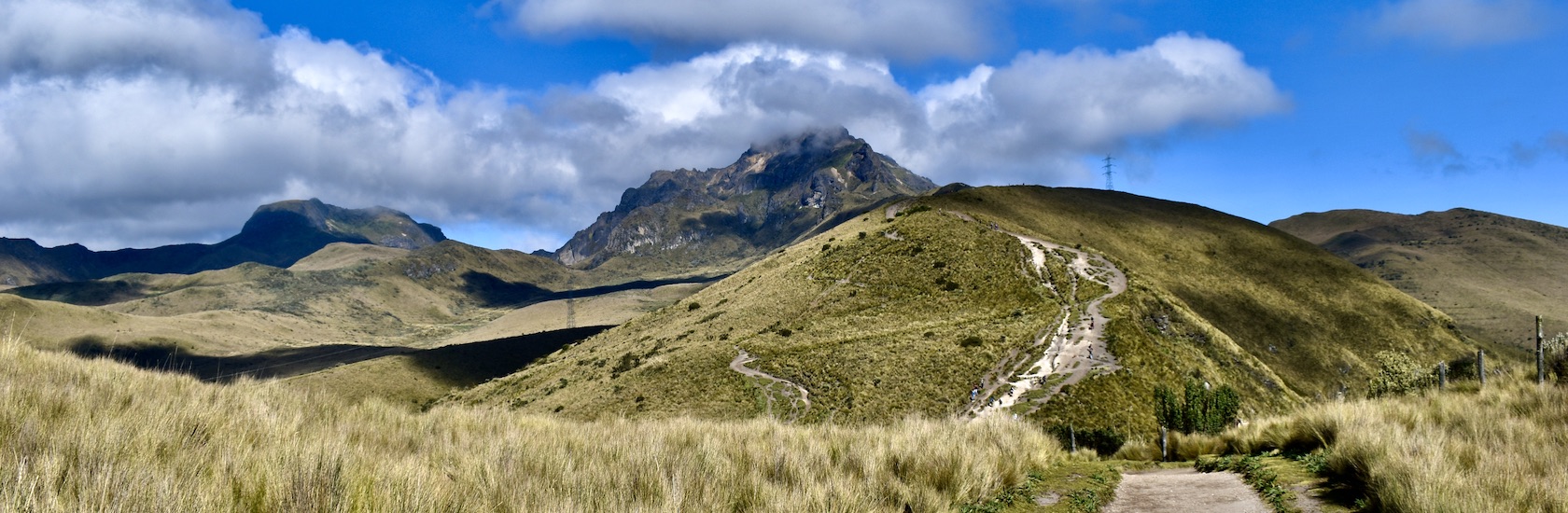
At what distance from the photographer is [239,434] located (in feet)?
23.0

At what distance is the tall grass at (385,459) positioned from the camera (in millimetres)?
4852

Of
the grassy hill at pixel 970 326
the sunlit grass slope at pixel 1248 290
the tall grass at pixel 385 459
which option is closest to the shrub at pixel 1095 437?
the grassy hill at pixel 970 326

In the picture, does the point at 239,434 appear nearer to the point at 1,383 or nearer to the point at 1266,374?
the point at 1,383

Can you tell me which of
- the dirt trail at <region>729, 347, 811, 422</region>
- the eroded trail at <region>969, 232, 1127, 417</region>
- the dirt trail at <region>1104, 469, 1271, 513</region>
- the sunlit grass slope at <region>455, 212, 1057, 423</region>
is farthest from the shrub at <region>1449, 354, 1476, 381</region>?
the dirt trail at <region>729, 347, 811, 422</region>

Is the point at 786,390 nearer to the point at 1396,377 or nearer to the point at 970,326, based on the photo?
the point at 970,326

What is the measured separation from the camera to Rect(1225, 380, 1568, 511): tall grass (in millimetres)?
6609

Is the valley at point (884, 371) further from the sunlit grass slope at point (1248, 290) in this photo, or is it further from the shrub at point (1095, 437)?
the sunlit grass slope at point (1248, 290)

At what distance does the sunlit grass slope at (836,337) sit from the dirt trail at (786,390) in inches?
19.0

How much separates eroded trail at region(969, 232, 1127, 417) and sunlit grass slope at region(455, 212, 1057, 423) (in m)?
1.35

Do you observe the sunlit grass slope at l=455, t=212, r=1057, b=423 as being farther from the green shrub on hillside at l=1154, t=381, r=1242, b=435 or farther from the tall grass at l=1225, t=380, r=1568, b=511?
the tall grass at l=1225, t=380, r=1568, b=511

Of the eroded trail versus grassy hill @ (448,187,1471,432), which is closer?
the eroded trail

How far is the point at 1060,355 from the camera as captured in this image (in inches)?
1852

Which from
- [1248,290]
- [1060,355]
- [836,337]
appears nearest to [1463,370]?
[1060,355]

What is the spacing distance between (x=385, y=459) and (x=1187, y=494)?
31.3 ft
